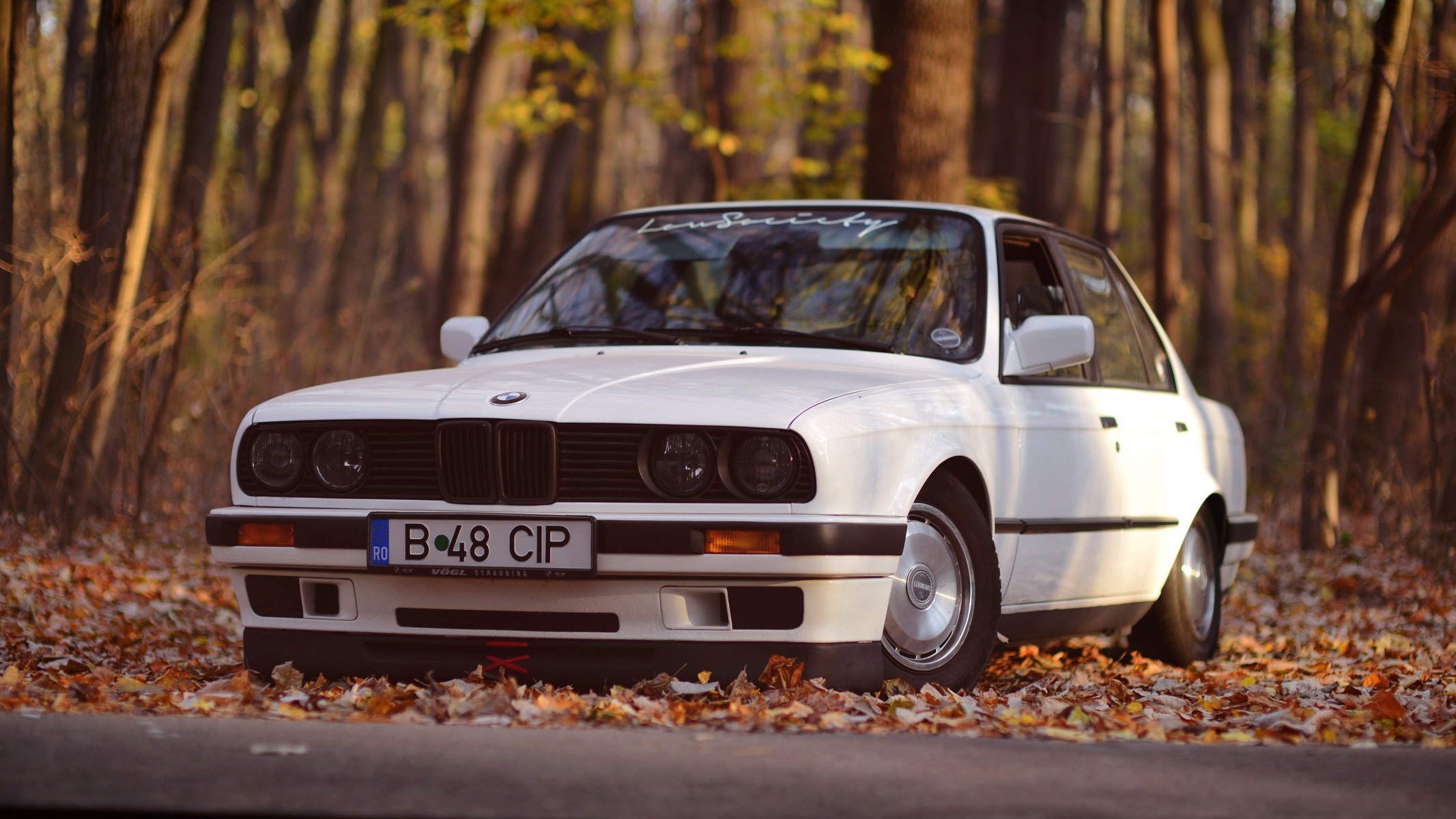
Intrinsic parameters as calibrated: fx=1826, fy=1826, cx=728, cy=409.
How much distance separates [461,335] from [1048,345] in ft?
7.26

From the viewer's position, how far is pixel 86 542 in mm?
10219

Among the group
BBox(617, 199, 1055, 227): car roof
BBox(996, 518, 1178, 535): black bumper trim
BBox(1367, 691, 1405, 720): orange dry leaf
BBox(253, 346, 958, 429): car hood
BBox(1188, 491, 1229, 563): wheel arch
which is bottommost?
BBox(1367, 691, 1405, 720): orange dry leaf

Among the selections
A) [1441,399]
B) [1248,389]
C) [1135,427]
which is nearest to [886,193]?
[1441,399]

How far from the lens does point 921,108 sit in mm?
11164

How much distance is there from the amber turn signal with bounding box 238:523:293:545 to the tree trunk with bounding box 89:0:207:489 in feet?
16.4

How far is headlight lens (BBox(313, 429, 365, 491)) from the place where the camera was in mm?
5363

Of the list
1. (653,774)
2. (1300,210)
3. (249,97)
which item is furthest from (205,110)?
(1300,210)

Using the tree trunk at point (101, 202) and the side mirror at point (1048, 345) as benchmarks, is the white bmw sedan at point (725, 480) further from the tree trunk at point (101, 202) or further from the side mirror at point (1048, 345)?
the tree trunk at point (101, 202)

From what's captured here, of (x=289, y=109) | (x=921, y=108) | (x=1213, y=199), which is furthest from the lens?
(x=289, y=109)

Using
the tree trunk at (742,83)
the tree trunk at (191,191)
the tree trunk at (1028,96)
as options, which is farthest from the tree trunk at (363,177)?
the tree trunk at (1028,96)

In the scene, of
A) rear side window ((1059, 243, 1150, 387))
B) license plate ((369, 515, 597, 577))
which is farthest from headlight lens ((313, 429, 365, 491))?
rear side window ((1059, 243, 1150, 387))

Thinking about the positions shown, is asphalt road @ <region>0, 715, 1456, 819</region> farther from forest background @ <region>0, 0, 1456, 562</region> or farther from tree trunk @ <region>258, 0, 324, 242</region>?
tree trunk @ <region>258, 0, 324, 242</region>

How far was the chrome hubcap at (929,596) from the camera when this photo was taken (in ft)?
17.6

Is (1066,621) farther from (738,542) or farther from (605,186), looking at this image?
(605,186)
